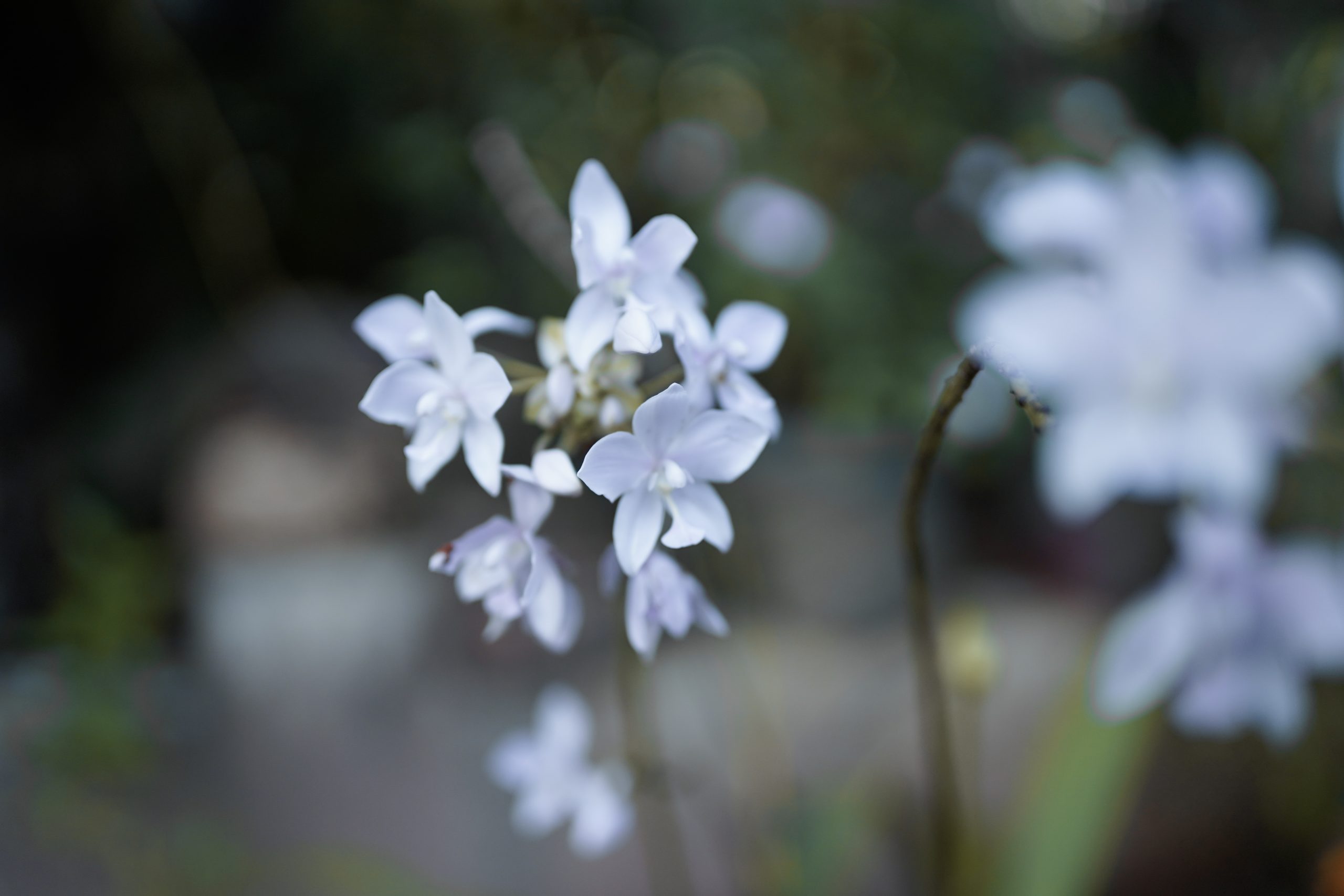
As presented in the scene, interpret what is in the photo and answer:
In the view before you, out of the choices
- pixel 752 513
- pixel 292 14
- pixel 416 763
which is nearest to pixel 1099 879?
A: pixel 752 513

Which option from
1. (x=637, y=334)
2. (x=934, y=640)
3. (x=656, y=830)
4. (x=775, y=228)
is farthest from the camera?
(x=775, y=228)

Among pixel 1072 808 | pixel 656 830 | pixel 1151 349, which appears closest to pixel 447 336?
pixel 1151 349

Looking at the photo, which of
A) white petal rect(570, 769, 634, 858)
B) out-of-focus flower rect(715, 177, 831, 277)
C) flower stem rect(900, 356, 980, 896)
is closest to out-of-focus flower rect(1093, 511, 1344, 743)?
flower stem rect(900, 356, 980, 896)

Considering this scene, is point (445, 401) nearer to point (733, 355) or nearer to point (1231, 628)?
point (733, 355)

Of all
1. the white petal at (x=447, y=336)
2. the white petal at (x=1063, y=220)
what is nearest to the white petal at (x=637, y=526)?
the white petal at (x=447, y=336)

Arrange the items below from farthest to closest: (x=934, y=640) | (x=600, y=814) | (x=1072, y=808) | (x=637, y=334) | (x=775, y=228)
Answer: (x=775, y=228), (x=1072, y=808), (x=600, y=814), (x=934, y=640), (x=637, y=334)

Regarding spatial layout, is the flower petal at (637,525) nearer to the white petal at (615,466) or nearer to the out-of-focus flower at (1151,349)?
the white petal at (615,466)
